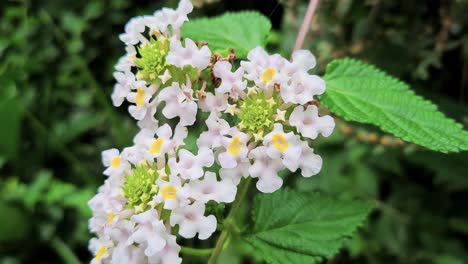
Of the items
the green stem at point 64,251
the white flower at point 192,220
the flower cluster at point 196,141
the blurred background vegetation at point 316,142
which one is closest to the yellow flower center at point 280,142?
the flower cluster at point 196,141

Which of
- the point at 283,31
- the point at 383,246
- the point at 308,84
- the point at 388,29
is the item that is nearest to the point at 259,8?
the point at 283,31

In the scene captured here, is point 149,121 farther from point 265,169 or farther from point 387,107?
point 387,107

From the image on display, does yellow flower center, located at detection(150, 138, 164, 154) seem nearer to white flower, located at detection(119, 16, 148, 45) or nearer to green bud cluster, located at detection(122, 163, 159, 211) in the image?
green bud cluster, located at detection(122, 163, 159, 211)

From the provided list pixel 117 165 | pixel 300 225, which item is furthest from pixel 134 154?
pixel 300 225

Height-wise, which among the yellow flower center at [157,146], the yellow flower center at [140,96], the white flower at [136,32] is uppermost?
the white flower at [136,32]

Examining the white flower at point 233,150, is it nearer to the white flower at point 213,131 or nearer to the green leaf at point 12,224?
the white flower at point 213,131

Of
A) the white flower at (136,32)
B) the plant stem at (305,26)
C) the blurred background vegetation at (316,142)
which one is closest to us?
the white flower at (136,32)

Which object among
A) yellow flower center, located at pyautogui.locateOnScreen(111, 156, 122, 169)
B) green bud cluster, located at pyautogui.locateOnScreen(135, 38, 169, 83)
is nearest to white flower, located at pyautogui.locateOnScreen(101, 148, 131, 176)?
yellow flower center, located at pyautogui.locateOnScreen(111, 156, 122, 169)
